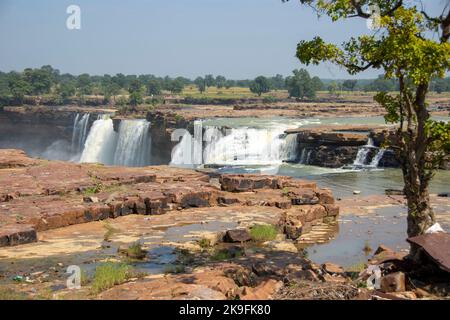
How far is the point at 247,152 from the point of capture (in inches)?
1405

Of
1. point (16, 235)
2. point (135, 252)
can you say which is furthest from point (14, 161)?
point (135, 252)

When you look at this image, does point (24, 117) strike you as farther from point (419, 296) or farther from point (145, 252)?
point (419, 296)

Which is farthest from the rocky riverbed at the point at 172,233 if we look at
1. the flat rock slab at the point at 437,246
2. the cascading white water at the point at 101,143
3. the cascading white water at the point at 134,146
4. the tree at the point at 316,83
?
the tree at the point at 316,83

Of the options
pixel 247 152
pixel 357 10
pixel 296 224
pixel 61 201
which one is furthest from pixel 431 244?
pixel 247 152

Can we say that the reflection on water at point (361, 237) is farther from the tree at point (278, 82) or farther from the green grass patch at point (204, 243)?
the tree at point (278, 82)

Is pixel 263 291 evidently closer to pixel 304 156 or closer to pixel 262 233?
pixel 262 233

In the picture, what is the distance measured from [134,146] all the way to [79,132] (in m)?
12.2

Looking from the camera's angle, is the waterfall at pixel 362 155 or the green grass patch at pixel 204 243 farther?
the waterfall at pixel 362 155

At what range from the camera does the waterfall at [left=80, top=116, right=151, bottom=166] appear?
1647 inches

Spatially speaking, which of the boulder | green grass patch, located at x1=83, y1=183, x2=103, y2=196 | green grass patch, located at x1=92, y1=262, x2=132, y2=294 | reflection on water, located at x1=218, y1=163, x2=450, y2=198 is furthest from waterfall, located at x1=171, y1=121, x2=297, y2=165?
green grass patch, located at x1=92, y1=262, x2=132, y2=294

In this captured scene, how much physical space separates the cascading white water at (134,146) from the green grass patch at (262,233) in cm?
2886

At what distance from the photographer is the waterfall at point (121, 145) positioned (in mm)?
41844

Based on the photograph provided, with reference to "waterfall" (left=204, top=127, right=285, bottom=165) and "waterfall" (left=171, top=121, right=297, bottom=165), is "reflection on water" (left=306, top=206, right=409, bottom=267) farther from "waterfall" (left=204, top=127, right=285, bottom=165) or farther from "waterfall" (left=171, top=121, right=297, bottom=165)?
"waterfall" (left=204, top=127, right=285, bottom=165)

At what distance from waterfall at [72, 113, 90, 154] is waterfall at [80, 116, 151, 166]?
3452 mm
